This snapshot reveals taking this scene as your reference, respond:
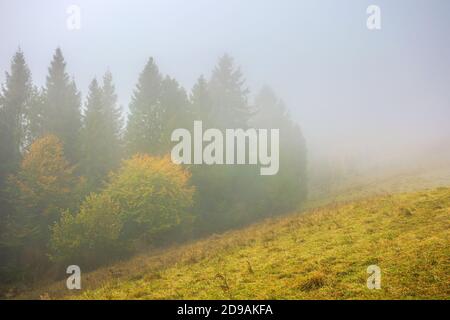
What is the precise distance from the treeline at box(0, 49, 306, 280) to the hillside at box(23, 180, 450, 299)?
10050mm

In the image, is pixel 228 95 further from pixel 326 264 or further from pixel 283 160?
pixel 326 264

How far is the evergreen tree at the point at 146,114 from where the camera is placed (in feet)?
112

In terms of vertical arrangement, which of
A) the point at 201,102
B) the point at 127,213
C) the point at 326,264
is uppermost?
the point at 201,102

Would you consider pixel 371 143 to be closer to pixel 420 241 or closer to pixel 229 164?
pixel 229 164

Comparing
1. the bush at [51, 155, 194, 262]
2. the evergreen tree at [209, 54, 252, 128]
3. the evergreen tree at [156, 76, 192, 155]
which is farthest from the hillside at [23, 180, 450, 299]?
the evergreen tree at [209, 54, 252, 128]

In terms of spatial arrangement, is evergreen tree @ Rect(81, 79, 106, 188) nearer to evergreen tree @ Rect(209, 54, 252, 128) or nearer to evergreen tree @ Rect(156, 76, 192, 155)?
evergreen tree @ Rect(156, 76, 192, 155)

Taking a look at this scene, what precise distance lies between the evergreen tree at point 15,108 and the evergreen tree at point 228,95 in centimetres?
2291

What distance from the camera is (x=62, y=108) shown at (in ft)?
126

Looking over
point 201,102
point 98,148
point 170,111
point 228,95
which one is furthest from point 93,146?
point 228,95

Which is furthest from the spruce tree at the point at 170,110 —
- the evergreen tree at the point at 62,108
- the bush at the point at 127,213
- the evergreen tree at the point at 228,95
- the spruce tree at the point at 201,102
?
the evergreen tree at the point at 62,108

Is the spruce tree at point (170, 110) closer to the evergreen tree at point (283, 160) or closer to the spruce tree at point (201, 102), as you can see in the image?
the spruce tree at point (201, 102)

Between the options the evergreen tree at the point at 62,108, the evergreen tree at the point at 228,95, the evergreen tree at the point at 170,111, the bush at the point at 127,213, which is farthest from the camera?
the evergreen tree at the point at 228,95

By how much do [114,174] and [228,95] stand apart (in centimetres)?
2004

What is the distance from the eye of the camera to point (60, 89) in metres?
39.3
